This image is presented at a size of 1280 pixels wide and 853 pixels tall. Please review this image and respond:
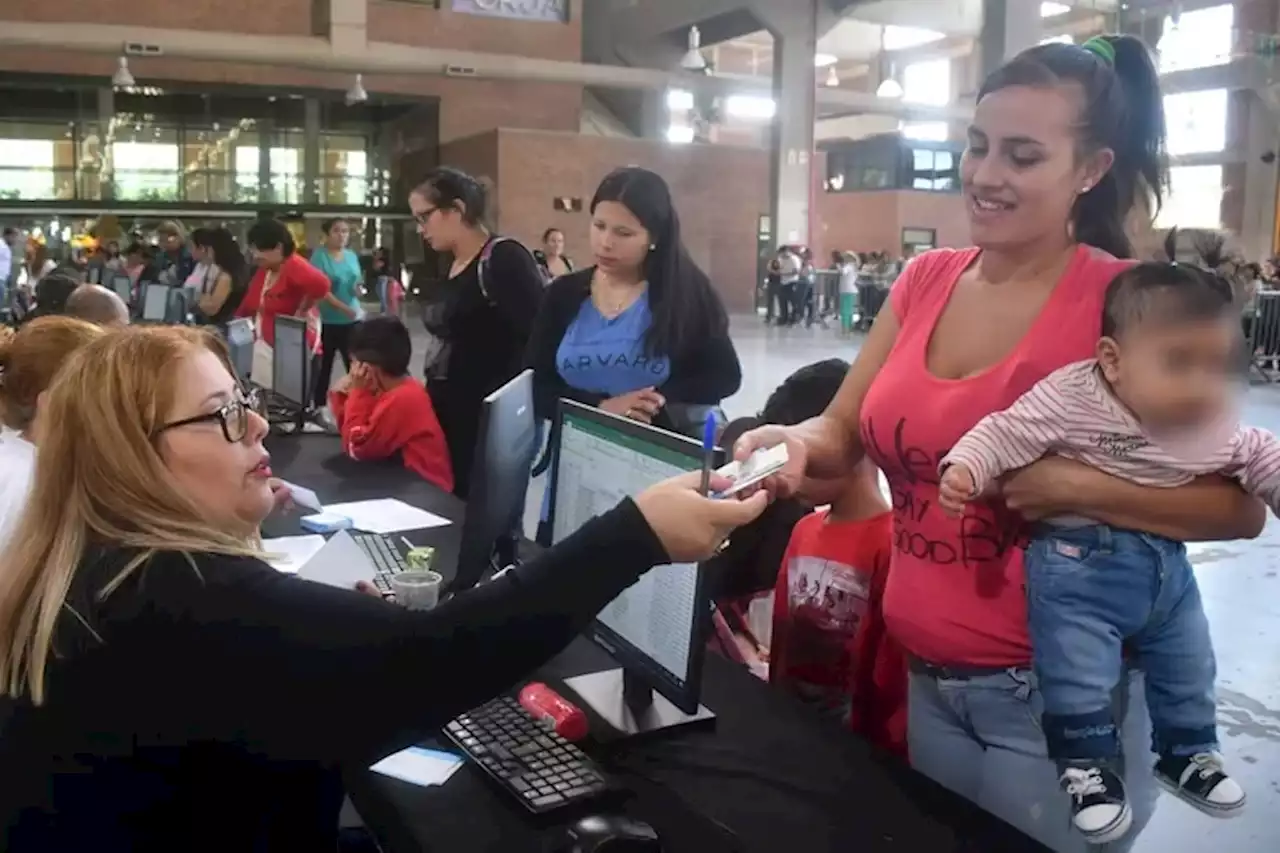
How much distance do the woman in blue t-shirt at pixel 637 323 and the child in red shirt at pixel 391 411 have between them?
A: 685mm

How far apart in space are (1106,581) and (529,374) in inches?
45.4

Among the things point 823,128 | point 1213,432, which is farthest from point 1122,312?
point 823,128

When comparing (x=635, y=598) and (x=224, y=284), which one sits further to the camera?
(x=224, y=284)

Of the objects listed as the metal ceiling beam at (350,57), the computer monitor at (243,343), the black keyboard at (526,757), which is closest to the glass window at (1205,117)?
the metal ceiling beam at (350,57)

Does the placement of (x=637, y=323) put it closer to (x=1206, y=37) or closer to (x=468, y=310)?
(x=468, y=310)

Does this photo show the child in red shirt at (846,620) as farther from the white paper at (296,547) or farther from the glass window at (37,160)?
the glass window at (37,160)

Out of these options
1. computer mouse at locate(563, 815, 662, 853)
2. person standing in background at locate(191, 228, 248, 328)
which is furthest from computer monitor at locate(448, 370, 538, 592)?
person standing in background at locate(191, 228, 248, 328)

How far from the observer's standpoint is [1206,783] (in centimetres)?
141

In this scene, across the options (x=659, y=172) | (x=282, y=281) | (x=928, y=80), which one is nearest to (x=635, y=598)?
(x=282, y=281)

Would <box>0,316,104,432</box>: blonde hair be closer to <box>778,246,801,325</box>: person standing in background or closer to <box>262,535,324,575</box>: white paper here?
<box>262,535,324,575</box>: white paper

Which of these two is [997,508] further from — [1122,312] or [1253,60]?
[1253,60]

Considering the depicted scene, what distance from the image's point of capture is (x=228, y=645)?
1053mm

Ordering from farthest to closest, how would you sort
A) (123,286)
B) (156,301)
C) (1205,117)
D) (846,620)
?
(1205,117) < (123,286) < (156,301) < (846,620)

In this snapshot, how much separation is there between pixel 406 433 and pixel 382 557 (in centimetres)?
123
